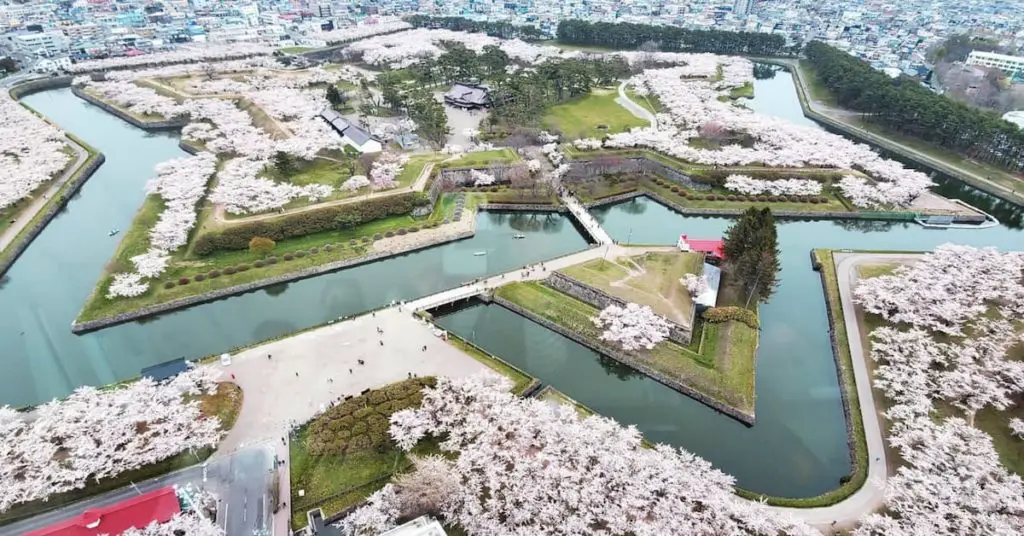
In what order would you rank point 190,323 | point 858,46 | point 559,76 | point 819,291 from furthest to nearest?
point 858,46
point 559,76
point 819,291
point 190,323

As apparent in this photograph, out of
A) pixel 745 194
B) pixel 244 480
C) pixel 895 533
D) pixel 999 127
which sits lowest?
pixel 244 480

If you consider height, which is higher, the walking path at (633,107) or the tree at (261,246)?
the walking path at (633,107)

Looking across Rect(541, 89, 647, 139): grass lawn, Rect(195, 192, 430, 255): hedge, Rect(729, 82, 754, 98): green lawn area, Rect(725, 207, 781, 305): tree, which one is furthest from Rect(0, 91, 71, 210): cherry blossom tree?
Rect(729, 82, 754, 98): green lawn area

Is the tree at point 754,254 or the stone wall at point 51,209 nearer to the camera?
the tree at point 754,254

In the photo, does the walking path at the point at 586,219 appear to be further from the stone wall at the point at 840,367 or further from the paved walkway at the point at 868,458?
the paved walkway at the point at 868,458

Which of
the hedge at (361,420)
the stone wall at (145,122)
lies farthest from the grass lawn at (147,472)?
the stone wall at (145,122)

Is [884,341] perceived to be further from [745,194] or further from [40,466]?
[40,466]

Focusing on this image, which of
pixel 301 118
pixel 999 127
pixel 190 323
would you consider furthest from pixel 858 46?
pixel 190 323

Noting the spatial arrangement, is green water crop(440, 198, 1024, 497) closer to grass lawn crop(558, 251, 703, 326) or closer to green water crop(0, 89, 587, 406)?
grass lawn crop(558, 251, 703, 326)
